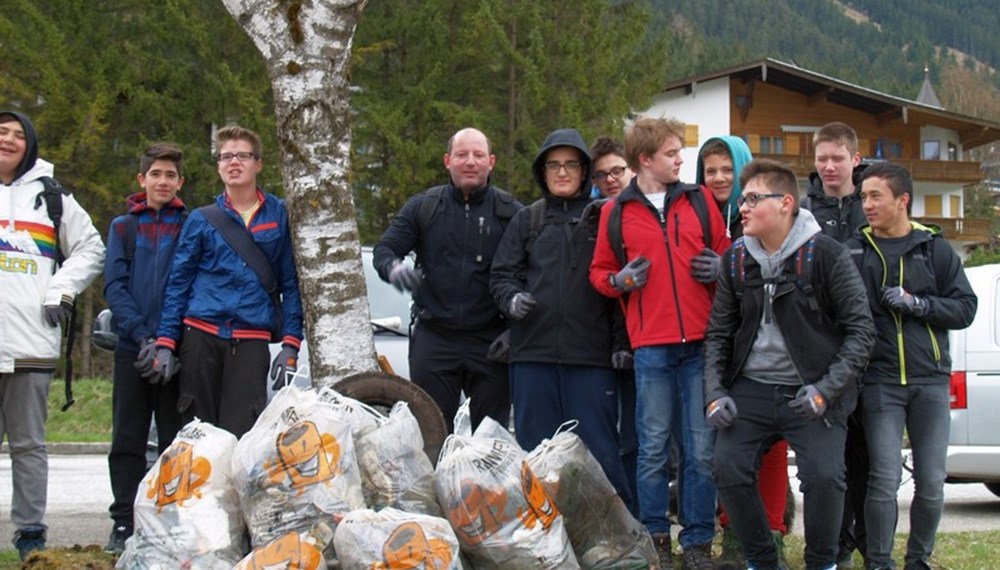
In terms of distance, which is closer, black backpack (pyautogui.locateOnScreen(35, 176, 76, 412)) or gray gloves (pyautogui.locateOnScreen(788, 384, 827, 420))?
gray gloves (pyautogui.locateOnScreen(788, 384, 827, 420))

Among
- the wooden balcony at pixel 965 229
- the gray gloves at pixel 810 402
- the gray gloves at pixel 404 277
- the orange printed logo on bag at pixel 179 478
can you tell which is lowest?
the orange printed logo on bag at pixel 179 478

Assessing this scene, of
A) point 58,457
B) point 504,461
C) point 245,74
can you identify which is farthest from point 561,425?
point 245,74

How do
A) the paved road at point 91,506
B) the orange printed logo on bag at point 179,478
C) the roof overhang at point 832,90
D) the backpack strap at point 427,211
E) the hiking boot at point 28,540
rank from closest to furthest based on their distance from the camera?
1. the orange printed logo on bag at point 179,478
2. the hiking boot at point 28,540
3. the backpack strap at point 427,211
4. the paved road at point 91,506
5. the roof overhang at point 832,90

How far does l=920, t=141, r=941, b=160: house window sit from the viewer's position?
2114 inches

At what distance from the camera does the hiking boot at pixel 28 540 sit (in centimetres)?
579

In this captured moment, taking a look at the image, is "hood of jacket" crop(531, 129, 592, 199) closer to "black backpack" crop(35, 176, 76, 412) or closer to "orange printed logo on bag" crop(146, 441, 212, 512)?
"orange printed logo on bag" crop(146, 441, 212, 512)

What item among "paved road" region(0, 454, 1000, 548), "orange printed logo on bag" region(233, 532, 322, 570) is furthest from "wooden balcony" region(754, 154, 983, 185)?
"orange printed logo on bag" region(233, 532, 322, 570)

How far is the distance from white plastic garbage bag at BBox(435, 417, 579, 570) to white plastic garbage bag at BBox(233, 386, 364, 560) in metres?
0.41

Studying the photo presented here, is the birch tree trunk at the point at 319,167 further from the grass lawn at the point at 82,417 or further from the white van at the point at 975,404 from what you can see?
the grass lawn at the point at 82,417

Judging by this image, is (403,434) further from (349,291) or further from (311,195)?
(311,195)

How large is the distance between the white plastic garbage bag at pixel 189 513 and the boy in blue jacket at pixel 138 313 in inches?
46.4

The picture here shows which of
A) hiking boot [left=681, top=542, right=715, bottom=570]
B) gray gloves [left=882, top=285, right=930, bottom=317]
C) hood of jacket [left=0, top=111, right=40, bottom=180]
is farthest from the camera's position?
hood of jacket [left=0, top=111, right=40, bottom=180]

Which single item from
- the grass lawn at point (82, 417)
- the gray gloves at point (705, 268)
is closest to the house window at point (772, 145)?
the grass lawn at point (82, 417)

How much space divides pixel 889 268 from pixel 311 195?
2.89m
